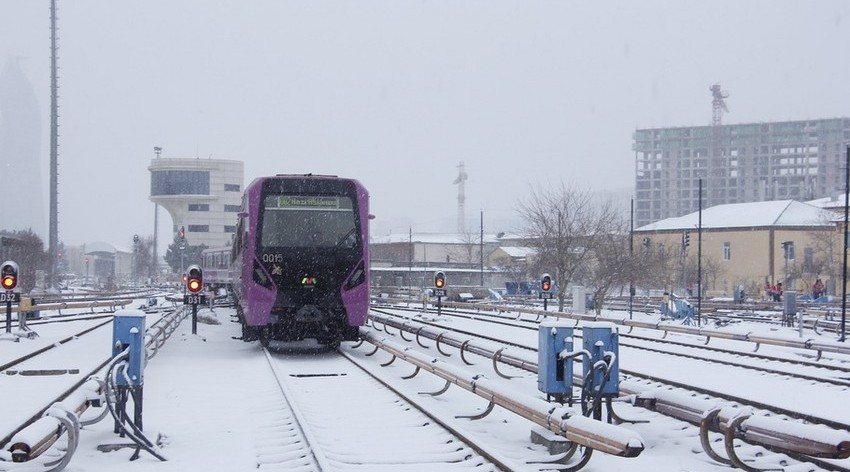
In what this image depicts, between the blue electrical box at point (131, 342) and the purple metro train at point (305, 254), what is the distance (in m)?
7.46

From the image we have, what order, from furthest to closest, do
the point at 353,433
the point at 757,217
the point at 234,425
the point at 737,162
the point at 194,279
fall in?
the point at 737,162
the point at 757,217
the point at 194,279
the point at 234,425
the point at 353,433

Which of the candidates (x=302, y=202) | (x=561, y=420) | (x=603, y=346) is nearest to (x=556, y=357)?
(x=603, y=346)

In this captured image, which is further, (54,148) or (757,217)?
(757,217)

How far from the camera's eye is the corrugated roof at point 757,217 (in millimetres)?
72812

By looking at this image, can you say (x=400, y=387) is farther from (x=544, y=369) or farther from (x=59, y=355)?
(x=59, y=355)

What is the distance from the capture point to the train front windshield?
56.4 ft

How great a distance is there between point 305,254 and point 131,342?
7956 mm

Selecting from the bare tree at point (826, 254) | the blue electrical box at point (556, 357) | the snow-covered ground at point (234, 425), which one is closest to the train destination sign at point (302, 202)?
the snow-covered ground at point (234, 425)

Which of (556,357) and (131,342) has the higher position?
(131,342)

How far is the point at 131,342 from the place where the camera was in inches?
365

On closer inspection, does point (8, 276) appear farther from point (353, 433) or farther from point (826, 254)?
point (826, 254)

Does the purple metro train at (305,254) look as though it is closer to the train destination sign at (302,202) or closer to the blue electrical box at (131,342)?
the train destination sign at (302,202)

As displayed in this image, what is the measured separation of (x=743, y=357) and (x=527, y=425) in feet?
33.7

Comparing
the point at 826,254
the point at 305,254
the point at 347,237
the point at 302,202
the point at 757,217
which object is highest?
the point at 757,217
